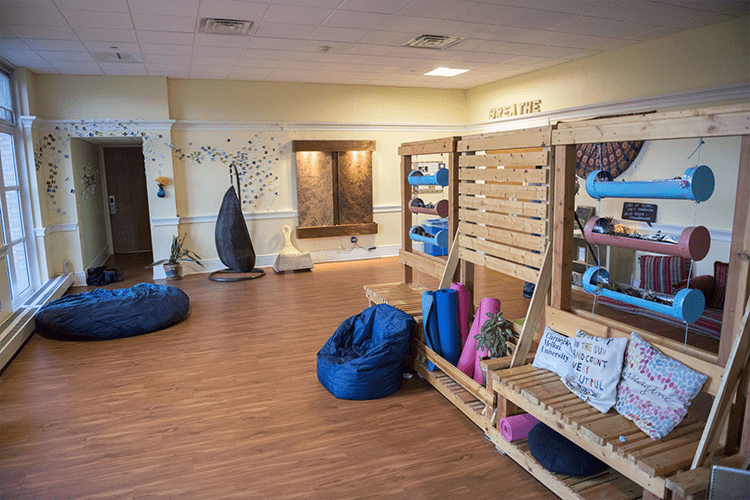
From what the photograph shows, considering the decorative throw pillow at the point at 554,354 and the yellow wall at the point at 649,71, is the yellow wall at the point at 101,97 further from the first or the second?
the decorative throw pillow at the point at 554,354

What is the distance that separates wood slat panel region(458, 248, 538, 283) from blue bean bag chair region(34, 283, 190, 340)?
3107 millimetres

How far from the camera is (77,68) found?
6.54 meters

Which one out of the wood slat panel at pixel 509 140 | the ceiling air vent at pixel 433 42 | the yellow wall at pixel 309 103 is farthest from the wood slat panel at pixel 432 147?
the yellow wall at pixel 309 103

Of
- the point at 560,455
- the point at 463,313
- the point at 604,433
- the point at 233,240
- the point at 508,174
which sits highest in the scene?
the point at 508,174

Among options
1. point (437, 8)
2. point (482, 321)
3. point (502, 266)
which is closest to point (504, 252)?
point (502, 266)

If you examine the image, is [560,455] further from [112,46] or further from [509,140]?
[112,46]

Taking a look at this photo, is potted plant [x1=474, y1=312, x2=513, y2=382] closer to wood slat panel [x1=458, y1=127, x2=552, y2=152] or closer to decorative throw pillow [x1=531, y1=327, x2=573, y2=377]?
decorative throw pillow [x1=531, y1=327, x2=573, y2=377]

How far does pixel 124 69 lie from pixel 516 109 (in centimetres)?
554

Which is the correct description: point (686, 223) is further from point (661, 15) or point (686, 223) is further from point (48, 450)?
point (48, 450)

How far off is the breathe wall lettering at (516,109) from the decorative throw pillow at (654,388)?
18.5 ft

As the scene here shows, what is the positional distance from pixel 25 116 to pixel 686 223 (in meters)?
7.80

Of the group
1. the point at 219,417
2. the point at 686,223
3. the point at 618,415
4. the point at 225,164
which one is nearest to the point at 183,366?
the point at 219,417

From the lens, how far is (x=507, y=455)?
2.85m

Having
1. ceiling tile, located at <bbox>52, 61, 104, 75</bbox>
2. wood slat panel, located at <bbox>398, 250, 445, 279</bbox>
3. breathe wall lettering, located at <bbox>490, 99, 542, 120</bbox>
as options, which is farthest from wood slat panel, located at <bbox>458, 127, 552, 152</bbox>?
ceiling tile, located at <bbox>52, 61, 104, 75</bbox>
